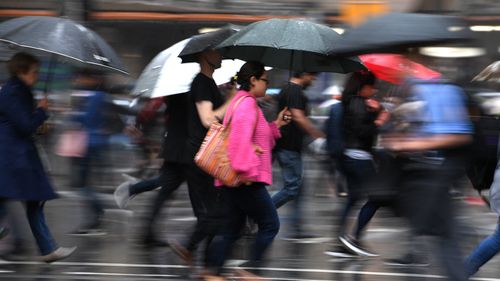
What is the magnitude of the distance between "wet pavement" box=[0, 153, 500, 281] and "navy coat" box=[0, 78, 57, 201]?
52 cm

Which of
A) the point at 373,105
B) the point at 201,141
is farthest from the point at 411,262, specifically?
the point at 201,141

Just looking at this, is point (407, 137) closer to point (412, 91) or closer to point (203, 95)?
point (412, 91)

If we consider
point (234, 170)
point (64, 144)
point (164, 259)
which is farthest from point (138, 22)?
point (234, 170)

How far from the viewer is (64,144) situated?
9.37m

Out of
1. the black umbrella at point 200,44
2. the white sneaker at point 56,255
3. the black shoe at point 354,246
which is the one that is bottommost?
the black shoe at point 354,246

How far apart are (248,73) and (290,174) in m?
2.29

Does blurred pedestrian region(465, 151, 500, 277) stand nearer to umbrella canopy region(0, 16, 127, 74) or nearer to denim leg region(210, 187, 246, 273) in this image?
denim leg region(210, 187, 246, 273)

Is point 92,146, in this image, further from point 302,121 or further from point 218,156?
point 218,156

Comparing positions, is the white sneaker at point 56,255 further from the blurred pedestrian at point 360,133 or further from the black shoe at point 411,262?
the black shoe at point 411,262

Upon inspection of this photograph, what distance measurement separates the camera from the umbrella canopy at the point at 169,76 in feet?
25.7

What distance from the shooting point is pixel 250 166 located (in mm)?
6395

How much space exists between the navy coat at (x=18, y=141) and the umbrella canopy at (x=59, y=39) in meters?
0.39

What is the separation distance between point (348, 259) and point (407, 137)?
8.71ft

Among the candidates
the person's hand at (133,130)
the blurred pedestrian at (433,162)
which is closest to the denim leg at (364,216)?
the blurred pedestrian at (433,162)
